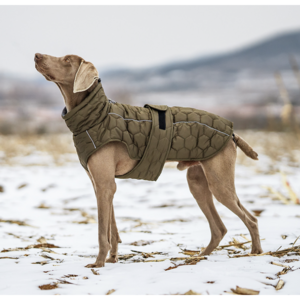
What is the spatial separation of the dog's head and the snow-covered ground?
154cm

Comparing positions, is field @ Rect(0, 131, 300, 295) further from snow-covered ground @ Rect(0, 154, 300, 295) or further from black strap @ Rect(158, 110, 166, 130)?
black strap @ Rect(158, 110, 166, 130)

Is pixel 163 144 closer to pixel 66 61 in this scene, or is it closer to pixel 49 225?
pixel 66 61

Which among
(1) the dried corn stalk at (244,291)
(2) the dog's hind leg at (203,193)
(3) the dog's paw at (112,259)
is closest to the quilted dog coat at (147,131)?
(2) the dog's hind leg at (203,193)

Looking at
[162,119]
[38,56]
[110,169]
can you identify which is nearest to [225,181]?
[162,119]

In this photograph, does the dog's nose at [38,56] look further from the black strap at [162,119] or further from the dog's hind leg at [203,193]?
the dog's hind leg at [203,193]

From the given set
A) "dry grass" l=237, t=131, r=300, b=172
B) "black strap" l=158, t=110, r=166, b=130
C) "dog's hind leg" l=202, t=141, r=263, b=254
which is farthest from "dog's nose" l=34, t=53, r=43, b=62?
"dry grass" l=237, t=131, r=300, b=172

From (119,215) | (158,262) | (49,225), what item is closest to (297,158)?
(119,215)

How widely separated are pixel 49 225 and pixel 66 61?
2657mm

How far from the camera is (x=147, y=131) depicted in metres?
3.35

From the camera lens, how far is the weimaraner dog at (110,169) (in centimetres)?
318

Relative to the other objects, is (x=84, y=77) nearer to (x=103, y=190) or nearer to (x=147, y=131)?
(x=147, y=131)

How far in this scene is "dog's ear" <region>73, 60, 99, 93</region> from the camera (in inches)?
126

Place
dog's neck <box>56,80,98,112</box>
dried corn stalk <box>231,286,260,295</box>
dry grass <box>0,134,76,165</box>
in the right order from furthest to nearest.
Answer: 1. dry grass <box>0,134,76,165</box>
2. dog's neck <box>56,80,98,112</box>
3. dried corn stalk <box>231,286,260,295</box>

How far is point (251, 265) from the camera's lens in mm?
2936
